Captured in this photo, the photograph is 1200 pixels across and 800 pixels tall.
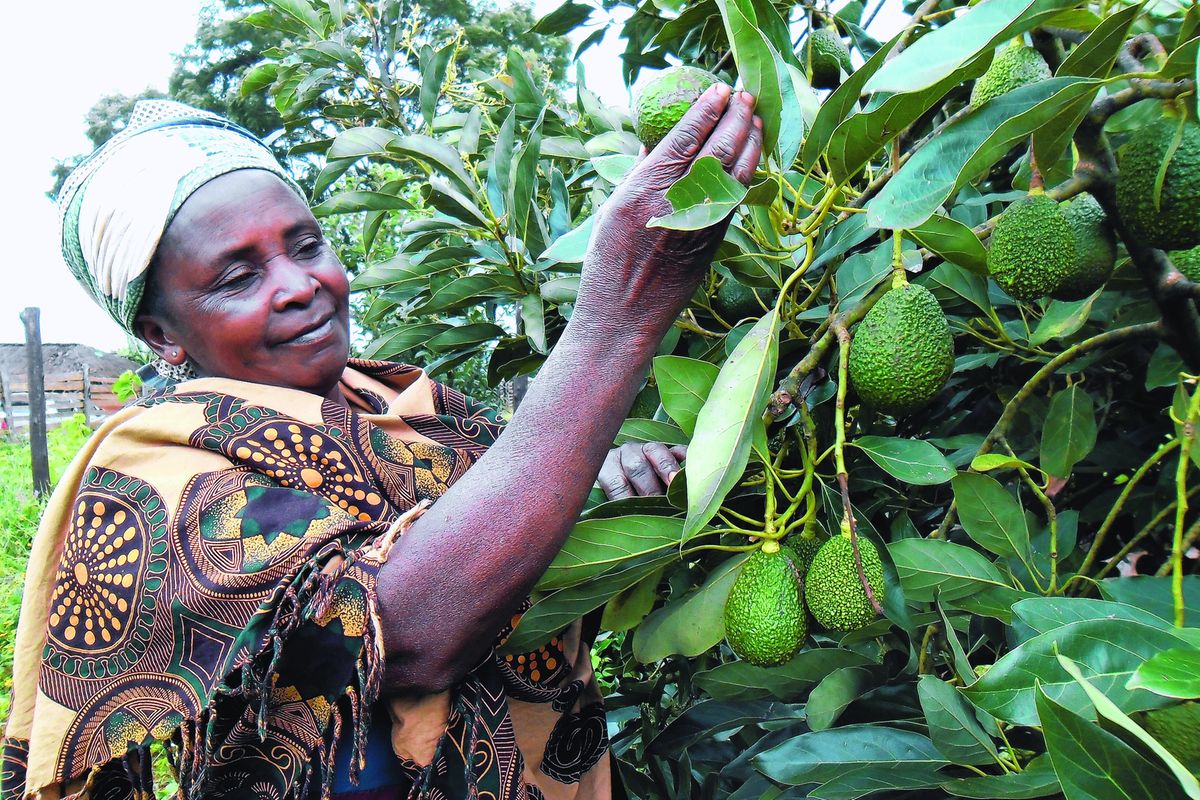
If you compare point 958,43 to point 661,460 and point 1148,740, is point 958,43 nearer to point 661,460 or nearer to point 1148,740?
point 1148,740

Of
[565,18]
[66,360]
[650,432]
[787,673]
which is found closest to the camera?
[787,673]

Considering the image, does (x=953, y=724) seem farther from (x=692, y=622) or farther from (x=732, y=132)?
(x=732, y=132)

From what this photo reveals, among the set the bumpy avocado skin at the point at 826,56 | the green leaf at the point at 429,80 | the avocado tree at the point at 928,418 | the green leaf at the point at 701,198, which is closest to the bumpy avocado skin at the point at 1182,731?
the avocado tree at the point at 928,418

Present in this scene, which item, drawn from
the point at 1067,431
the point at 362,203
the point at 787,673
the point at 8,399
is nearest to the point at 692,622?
the point at 787,673

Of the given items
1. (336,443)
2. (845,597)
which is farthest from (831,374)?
(336,443)

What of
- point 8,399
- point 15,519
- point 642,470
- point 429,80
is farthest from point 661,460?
point 8,399

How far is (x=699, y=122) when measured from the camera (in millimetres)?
772

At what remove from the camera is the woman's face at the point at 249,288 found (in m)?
1.15

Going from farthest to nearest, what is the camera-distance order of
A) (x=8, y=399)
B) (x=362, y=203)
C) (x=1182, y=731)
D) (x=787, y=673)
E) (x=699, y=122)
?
(x=8, y=399) < (x=362, y=203) < (x=787, y=673) < (x=699, y=122) < (x=1182, y=731)

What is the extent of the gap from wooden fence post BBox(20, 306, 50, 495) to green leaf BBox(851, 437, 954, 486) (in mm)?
7154

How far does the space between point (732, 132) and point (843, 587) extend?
43 centimetres

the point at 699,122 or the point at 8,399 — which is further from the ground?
the point at 699,122

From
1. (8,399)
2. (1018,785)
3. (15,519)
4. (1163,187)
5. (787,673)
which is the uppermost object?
(1163,187)

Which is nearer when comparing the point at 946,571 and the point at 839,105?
the point at 839,105
